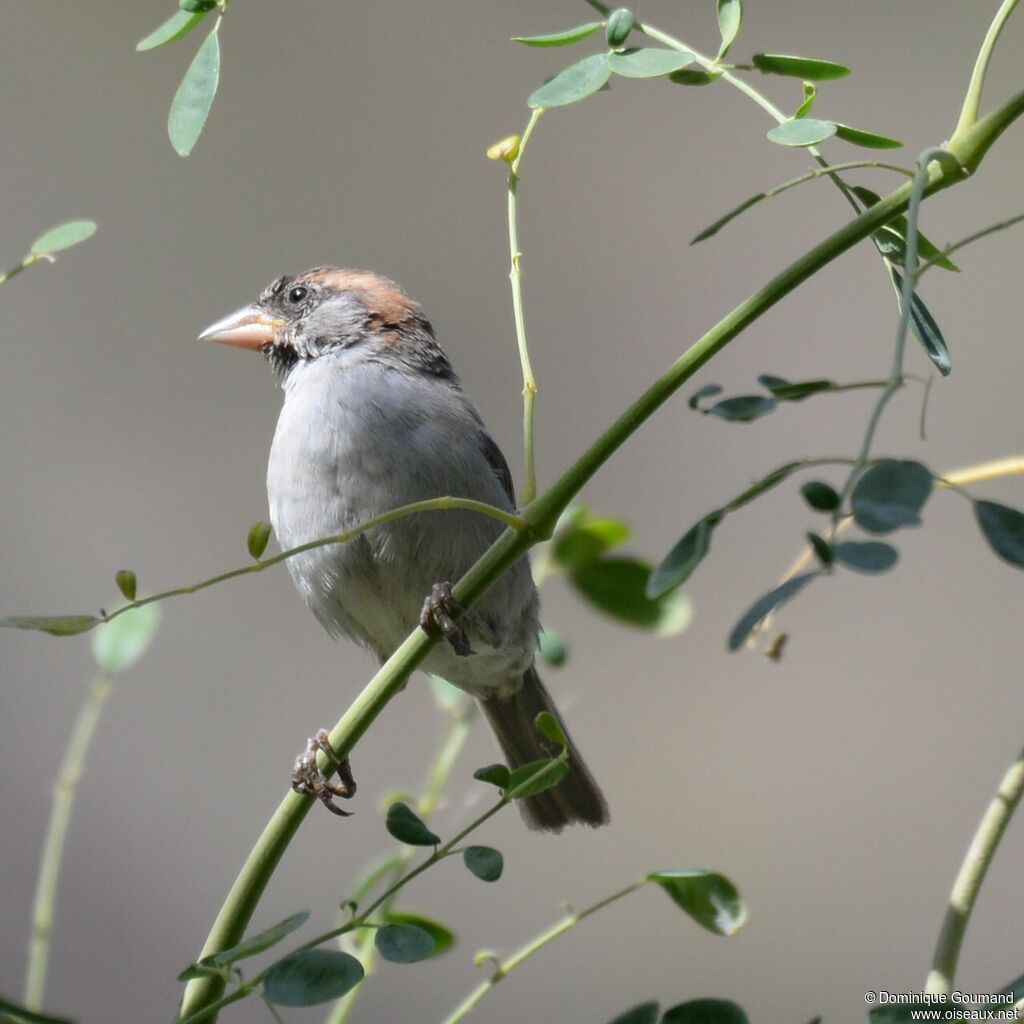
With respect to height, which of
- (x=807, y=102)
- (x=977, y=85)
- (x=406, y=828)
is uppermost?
(x=807, y=102)

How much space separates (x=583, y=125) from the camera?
640cm

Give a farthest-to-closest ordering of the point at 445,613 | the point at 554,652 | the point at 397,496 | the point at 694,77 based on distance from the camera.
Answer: the point at 397,496, the point at 554,652, the point at 445,613, the point at 694,77

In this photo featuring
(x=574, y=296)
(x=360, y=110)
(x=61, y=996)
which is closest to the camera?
(x=61, y=996)

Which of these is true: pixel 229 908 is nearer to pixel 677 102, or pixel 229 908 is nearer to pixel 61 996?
pixel 61 996

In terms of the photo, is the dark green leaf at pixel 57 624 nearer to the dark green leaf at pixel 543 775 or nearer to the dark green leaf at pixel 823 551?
the dark green leaf at pixel 543 775

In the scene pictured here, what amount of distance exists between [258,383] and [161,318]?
1.81 ft

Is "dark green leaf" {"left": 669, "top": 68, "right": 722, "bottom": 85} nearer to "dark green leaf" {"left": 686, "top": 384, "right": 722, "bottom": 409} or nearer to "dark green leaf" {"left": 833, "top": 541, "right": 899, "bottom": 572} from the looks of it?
"dark green leaf" {"left": 686, "top": 384, "right": 722, "bottom": 409}

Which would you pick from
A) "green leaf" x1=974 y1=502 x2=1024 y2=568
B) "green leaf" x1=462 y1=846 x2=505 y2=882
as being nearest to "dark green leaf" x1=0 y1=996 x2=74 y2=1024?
"green leaf" x1=462 y1=846 x2=505 y2=882

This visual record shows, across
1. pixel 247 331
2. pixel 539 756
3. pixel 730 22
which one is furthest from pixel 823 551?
pixel 247 331

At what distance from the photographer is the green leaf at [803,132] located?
1456 millimetres

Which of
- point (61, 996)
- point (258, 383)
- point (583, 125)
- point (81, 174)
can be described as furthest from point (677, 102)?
point (61, 996)

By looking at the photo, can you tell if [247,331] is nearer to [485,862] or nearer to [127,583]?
[127,583]

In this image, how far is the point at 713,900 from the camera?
63.2 inches

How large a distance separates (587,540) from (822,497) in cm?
116
